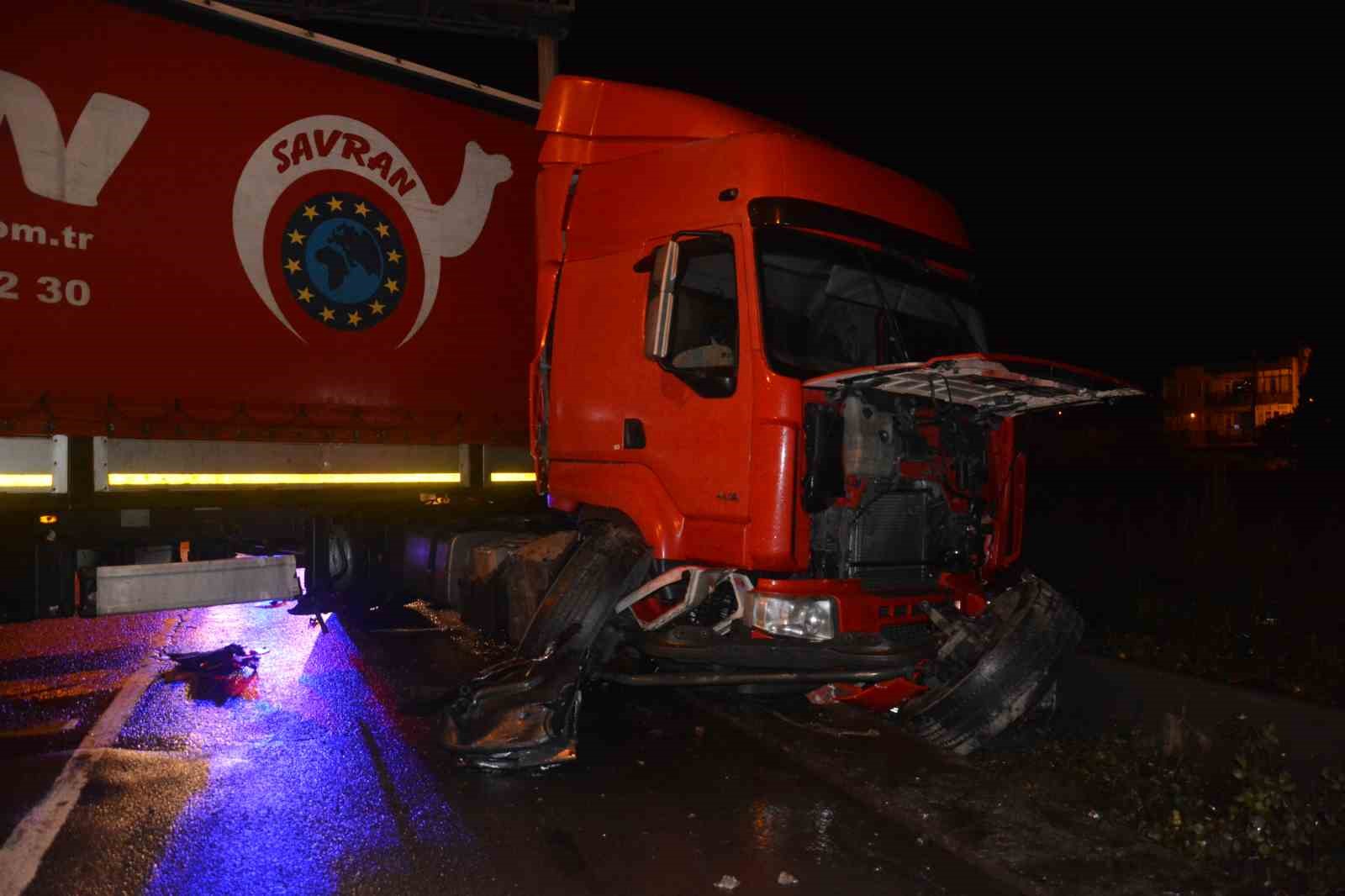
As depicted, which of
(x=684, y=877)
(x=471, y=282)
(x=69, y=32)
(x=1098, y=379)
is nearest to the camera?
(x=684, y=877)

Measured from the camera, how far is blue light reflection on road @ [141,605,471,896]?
3.45m

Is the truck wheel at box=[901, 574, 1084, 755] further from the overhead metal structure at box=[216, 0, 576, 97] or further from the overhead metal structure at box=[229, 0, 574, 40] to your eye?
the overhead metal structure at box=[229, 0, 574, 40]

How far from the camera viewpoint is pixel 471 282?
6.58m

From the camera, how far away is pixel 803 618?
4457 mm

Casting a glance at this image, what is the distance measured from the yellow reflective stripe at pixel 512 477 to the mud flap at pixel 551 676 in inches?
71.7

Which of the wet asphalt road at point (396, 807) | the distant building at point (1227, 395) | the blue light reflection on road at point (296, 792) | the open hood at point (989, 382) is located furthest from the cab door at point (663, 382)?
the distant building at point (1227, 395)

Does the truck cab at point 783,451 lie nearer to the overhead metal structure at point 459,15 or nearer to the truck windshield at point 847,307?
the truck windshield at point 847,307

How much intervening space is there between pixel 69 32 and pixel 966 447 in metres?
5.38

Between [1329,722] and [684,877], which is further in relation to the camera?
[1329,722]

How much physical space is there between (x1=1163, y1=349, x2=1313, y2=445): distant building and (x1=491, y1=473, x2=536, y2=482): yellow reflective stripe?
38.4m

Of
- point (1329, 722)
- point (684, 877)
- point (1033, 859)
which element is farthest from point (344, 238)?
point (1329, 722)

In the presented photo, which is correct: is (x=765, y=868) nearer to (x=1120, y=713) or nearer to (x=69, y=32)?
(x=1120, y=713)

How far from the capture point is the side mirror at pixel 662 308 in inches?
177

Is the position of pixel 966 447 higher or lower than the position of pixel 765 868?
higher
